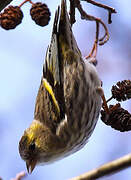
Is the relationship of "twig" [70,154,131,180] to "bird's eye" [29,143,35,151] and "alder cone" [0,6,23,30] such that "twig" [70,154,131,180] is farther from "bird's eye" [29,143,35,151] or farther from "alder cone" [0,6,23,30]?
"bird's eye" [29,143,35,151]

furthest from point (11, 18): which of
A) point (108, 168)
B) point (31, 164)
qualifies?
point (108, 168)

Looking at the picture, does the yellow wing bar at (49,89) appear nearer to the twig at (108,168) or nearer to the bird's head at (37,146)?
the bird's head at (37,146)

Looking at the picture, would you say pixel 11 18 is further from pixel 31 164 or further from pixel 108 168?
pixel 108 168

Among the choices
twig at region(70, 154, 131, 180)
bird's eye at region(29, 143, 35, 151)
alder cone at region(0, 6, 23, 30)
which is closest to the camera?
twig at region(70, 154, 131, 180)

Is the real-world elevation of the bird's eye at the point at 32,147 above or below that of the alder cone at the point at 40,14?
below

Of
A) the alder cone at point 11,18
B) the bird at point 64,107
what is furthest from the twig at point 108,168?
the bird at point 64,107

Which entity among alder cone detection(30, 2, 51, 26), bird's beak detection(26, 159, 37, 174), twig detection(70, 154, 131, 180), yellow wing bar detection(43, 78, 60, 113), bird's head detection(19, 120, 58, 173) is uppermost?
alder cone detection(30, 2, 51, 26)

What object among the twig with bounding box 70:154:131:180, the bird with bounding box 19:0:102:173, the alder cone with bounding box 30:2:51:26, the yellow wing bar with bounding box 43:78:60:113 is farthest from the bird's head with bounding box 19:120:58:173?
the twig with bounding box 70:154:131:180

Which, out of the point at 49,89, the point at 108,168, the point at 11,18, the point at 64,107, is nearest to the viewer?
the point at 108,168
